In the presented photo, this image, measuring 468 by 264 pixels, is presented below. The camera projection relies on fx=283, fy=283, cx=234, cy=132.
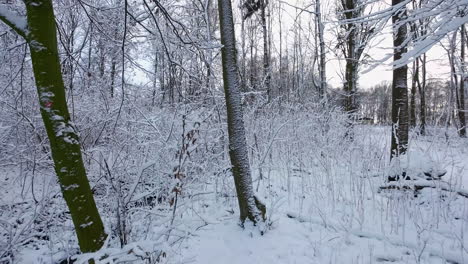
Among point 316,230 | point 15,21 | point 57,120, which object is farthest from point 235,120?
point 15,21

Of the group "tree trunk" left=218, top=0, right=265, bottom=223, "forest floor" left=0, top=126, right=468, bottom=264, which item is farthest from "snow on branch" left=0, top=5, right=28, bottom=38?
"tree trunk" left=218, top=0, right=265, bottom=223

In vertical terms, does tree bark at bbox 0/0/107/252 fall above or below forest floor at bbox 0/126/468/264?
above

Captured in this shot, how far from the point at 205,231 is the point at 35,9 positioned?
294cm

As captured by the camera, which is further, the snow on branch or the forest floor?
the forest floor

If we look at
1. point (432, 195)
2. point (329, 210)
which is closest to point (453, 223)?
point (432, 195)

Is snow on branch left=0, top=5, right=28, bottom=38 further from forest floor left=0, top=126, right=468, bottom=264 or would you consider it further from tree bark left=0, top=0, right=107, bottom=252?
forest floor left=0, top=126, right=468, bottom=264

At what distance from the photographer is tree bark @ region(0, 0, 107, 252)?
1.79 meters

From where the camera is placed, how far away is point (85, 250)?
1982 mm

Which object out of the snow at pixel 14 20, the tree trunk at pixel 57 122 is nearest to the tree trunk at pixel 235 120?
the tree trunk at pixel 57 122

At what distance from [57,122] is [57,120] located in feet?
0.04

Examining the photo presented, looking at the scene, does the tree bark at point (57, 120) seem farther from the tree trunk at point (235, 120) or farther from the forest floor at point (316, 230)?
the tree trunk at point (235, 120)

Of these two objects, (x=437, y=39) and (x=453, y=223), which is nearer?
(x=437, y=39)

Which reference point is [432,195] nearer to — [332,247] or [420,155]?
[420,155]

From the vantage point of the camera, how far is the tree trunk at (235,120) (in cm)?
344
